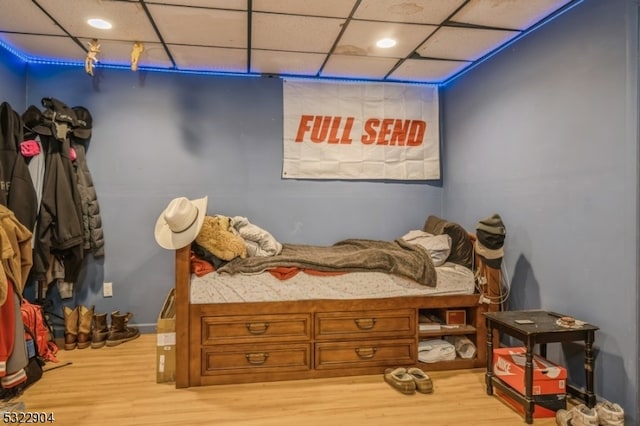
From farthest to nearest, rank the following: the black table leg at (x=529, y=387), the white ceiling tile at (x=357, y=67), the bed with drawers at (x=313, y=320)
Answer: the white ceiling tile at (x=357, y=67) < the bed with drawers at (x=313, y=320) < the black table leg at (x=529, y=387)

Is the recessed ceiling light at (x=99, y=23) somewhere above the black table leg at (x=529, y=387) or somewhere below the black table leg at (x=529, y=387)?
above

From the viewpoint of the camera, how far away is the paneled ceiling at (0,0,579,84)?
8.01 feet

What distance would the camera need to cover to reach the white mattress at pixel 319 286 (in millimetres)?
2514

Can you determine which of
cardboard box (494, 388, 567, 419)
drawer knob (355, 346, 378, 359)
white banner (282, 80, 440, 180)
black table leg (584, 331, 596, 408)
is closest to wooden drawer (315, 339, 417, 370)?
drawer knob (355, 346, 378, 359)

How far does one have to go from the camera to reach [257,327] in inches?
100

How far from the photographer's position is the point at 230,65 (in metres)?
3.47

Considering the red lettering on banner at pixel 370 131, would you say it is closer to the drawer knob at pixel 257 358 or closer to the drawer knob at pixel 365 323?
the drawer knob at pixel 365 323

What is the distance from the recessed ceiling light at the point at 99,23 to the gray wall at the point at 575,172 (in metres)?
2.89

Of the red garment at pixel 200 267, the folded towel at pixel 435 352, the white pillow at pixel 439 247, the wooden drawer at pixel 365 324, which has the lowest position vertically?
the folded towel at pixel 435 352

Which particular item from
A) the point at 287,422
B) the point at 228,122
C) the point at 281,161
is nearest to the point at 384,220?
the point at 281,161

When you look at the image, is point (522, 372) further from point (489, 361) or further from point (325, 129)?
point (325, 129)

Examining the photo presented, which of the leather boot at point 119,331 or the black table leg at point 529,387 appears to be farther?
the leather boot at point 119,331

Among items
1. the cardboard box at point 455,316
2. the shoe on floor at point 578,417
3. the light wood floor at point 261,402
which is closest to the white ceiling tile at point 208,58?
the light wood floor at point 261,402

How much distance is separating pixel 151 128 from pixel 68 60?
0.85 meters
